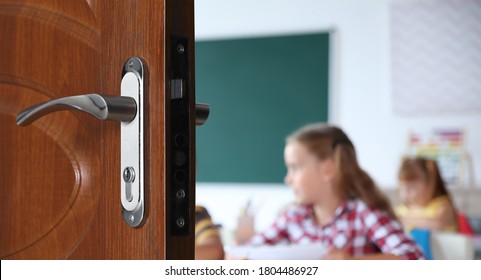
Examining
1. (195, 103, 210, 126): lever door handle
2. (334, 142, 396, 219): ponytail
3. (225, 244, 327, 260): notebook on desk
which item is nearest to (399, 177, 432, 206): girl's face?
(334, 142, 396, 219): ponytail

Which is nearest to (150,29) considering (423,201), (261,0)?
(423,201)

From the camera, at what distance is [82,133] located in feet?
2.38

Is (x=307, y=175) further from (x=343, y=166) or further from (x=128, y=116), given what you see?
(x=128, y=116)

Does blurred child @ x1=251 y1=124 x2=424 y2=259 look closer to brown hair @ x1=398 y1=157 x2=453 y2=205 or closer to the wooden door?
the wooden door

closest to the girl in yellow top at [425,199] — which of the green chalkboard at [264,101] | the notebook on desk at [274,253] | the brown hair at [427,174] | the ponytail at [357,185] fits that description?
the brown hair at [427,174]

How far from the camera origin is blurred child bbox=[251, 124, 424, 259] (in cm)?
175

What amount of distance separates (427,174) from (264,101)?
1619 mm

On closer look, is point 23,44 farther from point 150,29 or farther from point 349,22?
point 349,22

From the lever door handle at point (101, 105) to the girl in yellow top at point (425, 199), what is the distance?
2616 millimetres

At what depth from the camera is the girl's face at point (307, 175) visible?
6.31 ft

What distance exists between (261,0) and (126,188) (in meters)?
4.63

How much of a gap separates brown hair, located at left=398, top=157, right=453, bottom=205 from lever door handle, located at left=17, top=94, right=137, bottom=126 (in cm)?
311

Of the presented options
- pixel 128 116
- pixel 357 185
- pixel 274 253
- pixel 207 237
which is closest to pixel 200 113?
pixel 128 116

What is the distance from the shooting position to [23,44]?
0.76 metres
